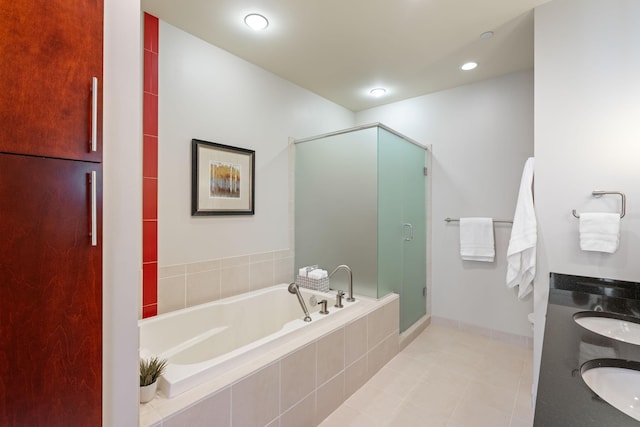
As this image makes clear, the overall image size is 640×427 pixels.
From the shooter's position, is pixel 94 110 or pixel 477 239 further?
pixel 477 239

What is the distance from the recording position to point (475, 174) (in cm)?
298

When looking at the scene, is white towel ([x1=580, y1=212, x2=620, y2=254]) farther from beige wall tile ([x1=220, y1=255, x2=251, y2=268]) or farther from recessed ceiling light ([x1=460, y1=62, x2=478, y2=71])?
beige wall tile ([x1=220, y1=255, x2=251, y2=268])

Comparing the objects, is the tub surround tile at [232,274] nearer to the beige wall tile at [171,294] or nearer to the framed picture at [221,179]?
the beige wall tile at [171,294]

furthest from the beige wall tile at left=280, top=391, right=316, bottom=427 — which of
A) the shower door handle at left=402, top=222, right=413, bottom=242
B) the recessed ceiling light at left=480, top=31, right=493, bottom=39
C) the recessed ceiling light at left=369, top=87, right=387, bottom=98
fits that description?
the recessed ceiling light at left=369, top=87, right=387, bottom=98

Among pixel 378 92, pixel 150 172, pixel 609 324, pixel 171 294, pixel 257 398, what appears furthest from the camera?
pixel 378 92

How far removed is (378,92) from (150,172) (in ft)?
8.01

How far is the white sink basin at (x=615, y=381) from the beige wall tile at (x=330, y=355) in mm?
1297

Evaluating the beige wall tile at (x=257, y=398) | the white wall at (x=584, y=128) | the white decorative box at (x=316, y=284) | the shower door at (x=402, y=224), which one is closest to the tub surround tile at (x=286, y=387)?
the beige wall tile at (x=257, y=398)

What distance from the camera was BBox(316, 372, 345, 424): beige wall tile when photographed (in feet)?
5.84

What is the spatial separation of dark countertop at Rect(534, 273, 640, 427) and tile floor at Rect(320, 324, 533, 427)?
929 mm

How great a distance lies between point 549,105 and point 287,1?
176 centimetres

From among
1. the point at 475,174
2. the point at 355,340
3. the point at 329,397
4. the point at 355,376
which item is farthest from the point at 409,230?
the point at 329,397

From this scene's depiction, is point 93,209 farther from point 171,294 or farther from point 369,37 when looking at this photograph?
point 369,37

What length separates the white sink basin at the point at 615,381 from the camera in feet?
2.44
